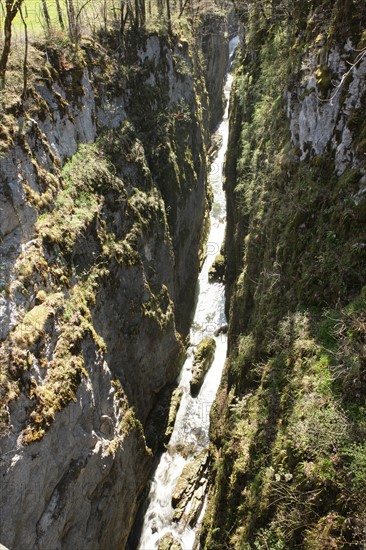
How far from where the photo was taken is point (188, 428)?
16.7 m

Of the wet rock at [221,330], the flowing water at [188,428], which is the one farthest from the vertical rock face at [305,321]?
the wet rock at [221,330]

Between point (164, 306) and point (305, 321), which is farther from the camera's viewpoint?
point (164, 306)

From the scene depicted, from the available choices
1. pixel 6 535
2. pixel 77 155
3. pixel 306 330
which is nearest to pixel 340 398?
pixel 306 330

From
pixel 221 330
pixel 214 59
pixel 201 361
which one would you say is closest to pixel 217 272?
pixel 221 330

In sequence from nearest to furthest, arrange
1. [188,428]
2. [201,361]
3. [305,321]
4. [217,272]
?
[305,321] < [188,428] < [201,361] < [217,272]

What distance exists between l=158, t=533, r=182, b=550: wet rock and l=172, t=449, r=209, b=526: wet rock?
2.08 feet

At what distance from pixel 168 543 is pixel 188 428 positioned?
4384 millimetres

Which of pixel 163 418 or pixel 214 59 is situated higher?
pixel 214 59

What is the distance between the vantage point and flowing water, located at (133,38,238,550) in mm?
14164

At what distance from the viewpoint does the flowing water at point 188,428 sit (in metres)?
14.2

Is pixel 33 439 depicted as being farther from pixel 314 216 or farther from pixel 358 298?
pixel 314 216

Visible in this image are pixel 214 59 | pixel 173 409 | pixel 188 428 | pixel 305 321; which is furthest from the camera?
pixel 214 59

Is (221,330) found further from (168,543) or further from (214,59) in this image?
(214,59)

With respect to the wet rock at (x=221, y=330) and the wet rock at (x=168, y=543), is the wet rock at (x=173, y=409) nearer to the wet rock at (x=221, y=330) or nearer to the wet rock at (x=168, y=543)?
the wet rock at (x=168, y=543)
